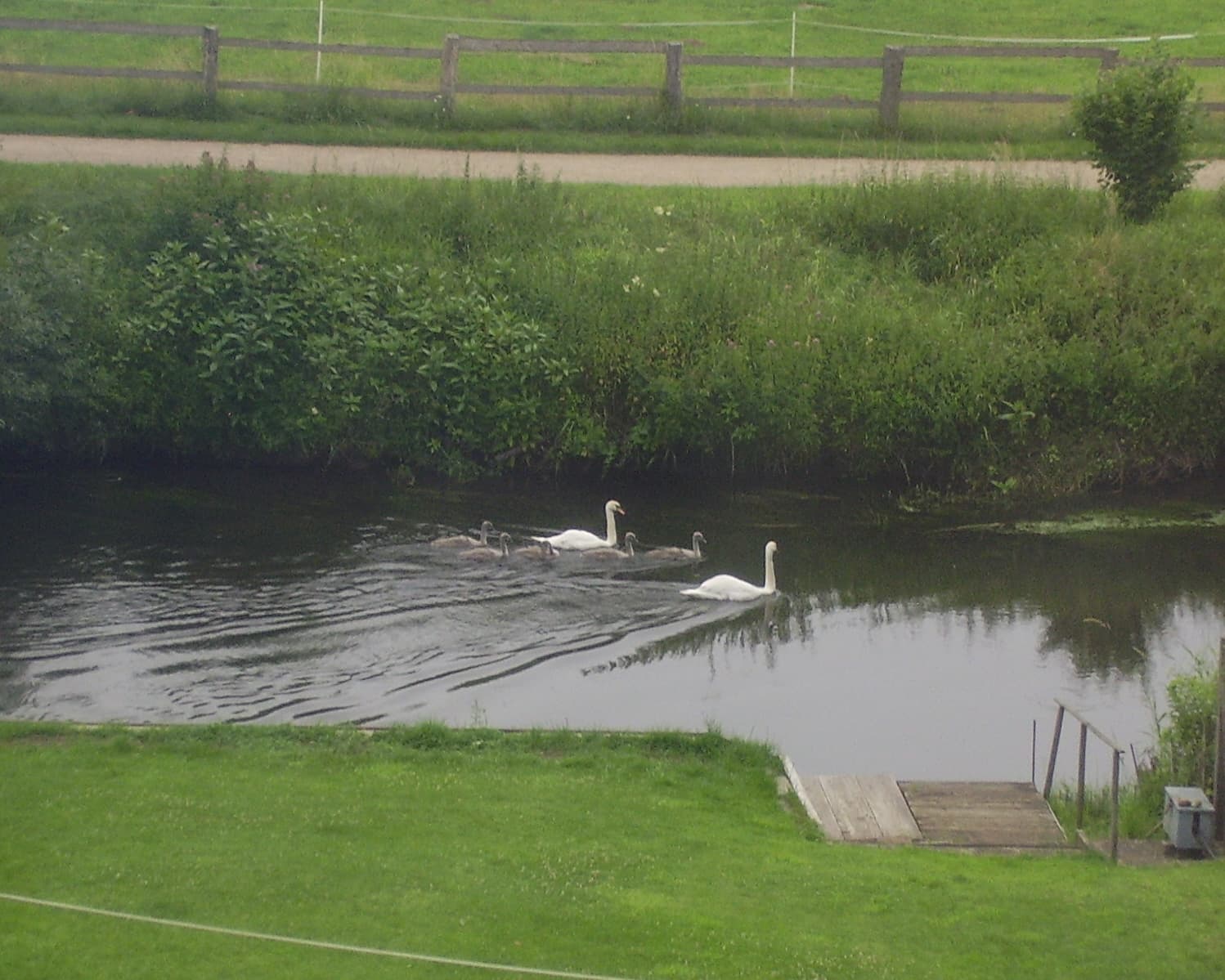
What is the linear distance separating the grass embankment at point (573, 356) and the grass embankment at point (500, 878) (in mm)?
11382

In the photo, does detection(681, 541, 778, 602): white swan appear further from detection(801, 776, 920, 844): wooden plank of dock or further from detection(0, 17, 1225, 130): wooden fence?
detection(0, 17, 1225, 130): wooden fence

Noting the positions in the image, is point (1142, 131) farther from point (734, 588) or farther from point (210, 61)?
point (210, 61)

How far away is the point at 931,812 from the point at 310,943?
5.64 meters

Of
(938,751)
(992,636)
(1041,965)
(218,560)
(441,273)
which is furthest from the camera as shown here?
(441,273)

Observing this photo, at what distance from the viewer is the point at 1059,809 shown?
565 inches

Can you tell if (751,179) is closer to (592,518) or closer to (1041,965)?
(592,518)

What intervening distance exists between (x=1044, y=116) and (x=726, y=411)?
15571 millimetres

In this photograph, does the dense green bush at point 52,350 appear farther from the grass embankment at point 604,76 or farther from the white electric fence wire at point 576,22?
the white electric fence wire at point 576,22

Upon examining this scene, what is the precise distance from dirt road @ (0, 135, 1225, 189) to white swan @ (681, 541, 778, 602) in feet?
39.0

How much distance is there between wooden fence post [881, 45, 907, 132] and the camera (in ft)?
116

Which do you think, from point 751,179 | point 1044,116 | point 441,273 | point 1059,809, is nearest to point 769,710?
point 1059,809

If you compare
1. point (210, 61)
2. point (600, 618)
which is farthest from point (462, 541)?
point (210, 61)

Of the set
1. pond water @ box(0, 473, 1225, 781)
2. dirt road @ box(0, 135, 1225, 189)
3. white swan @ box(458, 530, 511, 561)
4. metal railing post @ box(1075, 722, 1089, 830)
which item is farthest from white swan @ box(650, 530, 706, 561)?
dirt road @ box(0, 135, 1225, 189)

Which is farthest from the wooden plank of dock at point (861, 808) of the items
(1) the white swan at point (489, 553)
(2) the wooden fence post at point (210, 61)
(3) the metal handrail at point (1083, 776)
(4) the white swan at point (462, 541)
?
(2) the wooden fence post at point (210, 61)
